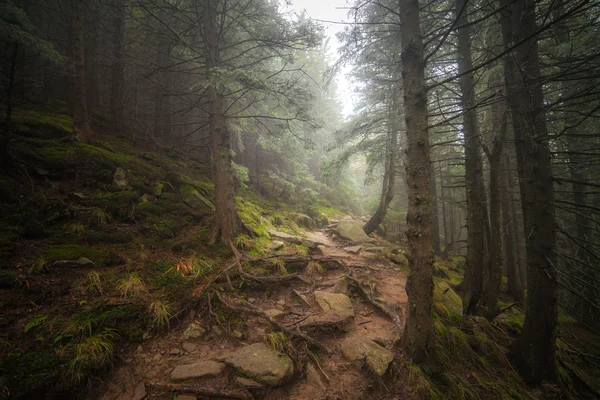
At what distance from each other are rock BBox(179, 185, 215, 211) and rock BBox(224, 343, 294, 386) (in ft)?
18.4

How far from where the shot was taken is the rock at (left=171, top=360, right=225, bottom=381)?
133 inches

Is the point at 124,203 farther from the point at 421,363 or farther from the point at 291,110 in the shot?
the point at 421,363

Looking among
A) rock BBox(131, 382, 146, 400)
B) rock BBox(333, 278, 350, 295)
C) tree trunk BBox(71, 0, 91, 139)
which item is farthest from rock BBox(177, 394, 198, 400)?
tree trunk BBox(71, 0, 91, 139)

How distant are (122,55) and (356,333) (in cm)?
1561

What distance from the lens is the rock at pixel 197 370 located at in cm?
339

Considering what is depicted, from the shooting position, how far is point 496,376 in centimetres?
435

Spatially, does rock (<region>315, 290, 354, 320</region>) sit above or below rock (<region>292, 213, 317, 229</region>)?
below

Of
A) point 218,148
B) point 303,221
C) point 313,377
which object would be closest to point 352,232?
point 303,221

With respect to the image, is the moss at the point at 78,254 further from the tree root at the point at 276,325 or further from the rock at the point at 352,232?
the rock at the point at 352,232

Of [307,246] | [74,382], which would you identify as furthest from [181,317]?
[307,246]

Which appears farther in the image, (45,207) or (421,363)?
(45,207)

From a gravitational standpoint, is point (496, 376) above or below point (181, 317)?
below

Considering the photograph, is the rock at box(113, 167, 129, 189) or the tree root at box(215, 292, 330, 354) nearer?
the tree root at box(215, 292, 330, 354)

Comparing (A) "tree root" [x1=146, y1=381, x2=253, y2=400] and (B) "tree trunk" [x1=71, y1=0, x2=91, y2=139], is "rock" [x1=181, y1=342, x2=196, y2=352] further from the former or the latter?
(B) "tree trunk" [x1=71, y1=0, x2=91, y2=139]
